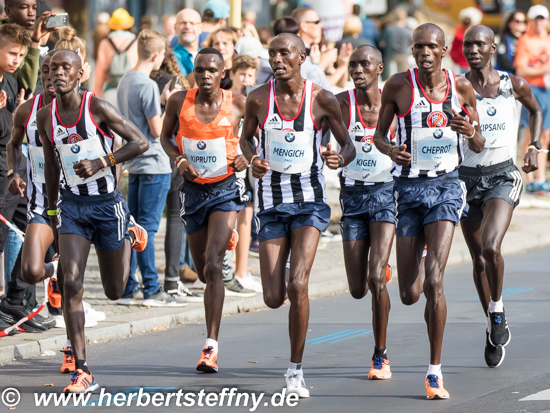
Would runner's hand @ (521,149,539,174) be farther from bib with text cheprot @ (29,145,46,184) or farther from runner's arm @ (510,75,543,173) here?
bib with text cheprot @ (29,145,46,184)

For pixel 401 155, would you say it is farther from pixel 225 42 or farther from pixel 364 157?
pixel 225 42

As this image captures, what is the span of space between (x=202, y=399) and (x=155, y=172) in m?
3.80

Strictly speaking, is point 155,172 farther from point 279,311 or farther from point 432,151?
point 432,151

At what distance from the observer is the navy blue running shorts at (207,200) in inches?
333

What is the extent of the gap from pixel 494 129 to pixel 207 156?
2.06 m

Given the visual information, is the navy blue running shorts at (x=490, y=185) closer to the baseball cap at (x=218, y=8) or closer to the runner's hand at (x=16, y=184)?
the runner's hand at (x=16, y=184)

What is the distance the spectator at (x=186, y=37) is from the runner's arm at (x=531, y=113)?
169 inches

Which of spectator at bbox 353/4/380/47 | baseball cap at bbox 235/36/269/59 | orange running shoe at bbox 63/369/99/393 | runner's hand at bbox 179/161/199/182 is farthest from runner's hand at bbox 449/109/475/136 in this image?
spectator at bbox 353/4/380/47

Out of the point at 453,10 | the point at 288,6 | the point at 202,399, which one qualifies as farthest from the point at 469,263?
the point at 453,10

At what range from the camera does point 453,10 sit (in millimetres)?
37219

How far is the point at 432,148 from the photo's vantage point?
7574 millimetres

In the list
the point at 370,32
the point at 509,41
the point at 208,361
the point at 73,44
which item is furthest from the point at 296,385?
the point at 370,32

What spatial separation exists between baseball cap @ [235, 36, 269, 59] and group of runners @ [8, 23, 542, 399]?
4.42 m

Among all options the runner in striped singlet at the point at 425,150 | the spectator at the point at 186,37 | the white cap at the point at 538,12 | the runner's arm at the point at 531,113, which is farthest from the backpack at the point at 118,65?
the white cap at the point at 538,12
